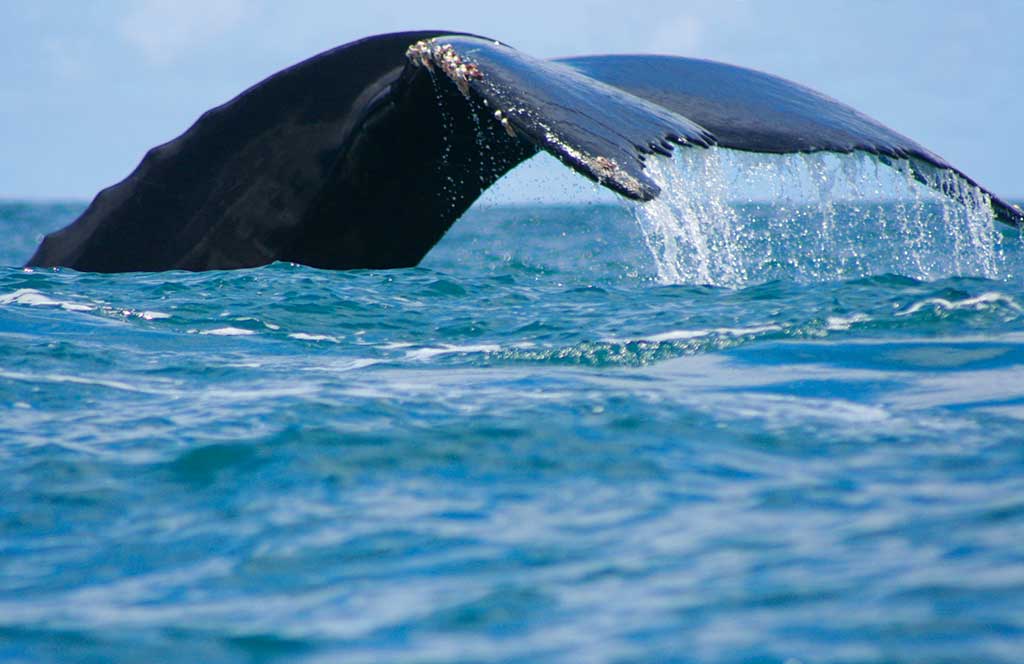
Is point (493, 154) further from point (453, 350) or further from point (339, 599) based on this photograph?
point (339, 599)

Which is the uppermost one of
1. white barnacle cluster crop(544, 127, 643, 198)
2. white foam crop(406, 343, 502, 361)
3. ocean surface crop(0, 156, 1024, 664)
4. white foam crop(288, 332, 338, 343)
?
white barnacle cluster crop(544, 127, 643, 198)

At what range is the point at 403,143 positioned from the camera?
6.33 m

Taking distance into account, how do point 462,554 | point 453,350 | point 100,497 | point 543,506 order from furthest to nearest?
point 453,350
point 100,497
point 543,506
point 462,554

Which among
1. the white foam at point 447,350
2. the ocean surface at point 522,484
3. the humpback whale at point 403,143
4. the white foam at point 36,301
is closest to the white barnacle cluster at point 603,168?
the humpback whale at point 403,143

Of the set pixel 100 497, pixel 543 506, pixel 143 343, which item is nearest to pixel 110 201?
pixel 143 343

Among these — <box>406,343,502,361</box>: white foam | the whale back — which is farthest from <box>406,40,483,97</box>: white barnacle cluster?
<box>406,343,502,361</box>: white foam

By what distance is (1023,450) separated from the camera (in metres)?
4.07

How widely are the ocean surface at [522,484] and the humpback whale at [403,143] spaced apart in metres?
0.40

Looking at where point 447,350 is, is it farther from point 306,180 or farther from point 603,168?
point 603,168

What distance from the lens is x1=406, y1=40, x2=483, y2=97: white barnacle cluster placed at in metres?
5.13

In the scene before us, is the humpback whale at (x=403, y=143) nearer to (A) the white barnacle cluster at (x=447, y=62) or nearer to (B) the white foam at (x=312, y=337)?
(A) the white barnacle cluster at (x=447, y=62)

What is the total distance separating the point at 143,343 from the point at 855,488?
14.6ft

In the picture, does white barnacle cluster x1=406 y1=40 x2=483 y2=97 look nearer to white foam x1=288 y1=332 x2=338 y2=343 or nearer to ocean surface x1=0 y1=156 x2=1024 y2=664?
ocean surface x1=0 y1=156 x2=1024 y2=664

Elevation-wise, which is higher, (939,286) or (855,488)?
(939,286)
